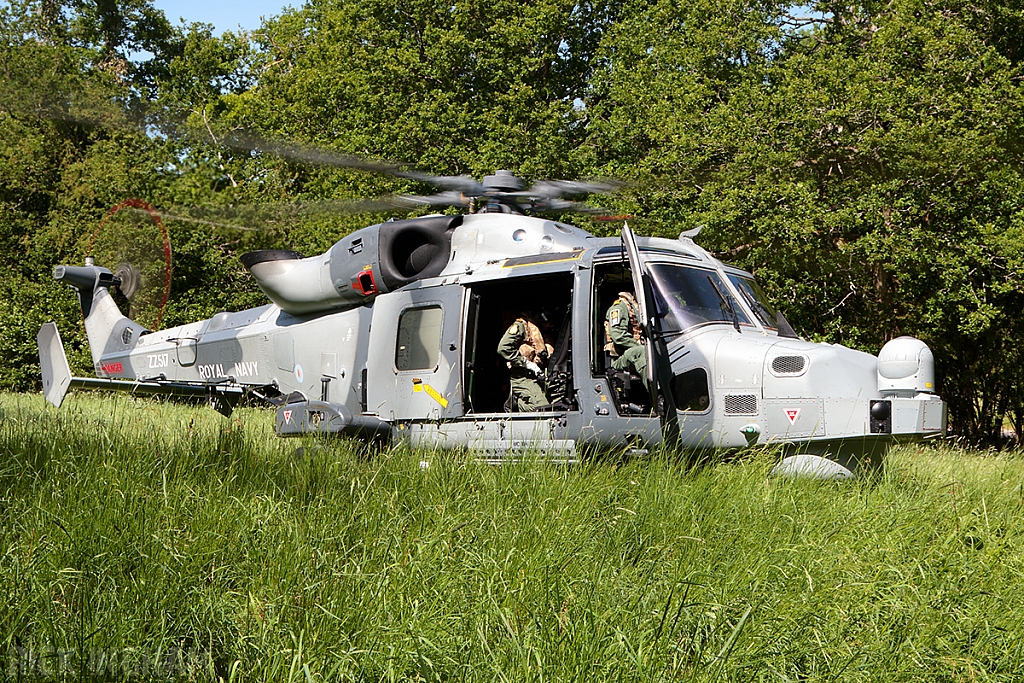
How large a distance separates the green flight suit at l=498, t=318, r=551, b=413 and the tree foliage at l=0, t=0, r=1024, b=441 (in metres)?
1.61

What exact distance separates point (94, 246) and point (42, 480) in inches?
321

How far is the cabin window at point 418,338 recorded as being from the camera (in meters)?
7.27

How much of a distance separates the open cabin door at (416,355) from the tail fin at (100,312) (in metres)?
4.33

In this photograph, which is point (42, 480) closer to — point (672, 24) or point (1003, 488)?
point (1003, 488)

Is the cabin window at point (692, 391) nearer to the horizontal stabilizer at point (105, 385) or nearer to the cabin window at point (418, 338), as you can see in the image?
the cabin window at point (418, 338)

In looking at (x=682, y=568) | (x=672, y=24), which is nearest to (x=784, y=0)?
(x=672, y=24)

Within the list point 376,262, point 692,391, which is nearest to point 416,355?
point 376,262

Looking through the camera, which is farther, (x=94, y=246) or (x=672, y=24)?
(x=672, y=24)

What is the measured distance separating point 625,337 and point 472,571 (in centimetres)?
317

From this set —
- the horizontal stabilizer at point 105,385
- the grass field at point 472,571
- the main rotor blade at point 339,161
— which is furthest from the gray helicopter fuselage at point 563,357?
the grass field at point 472,571

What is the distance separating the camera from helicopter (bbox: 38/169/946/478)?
230 inches

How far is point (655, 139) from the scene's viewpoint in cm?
1305

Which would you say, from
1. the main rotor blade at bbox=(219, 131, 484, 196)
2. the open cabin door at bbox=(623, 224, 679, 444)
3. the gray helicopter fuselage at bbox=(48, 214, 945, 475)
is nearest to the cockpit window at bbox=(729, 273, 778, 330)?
the gray helicopter fuselage at bbox=(48, 214, 945, 475)

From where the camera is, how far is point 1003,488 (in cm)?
581
